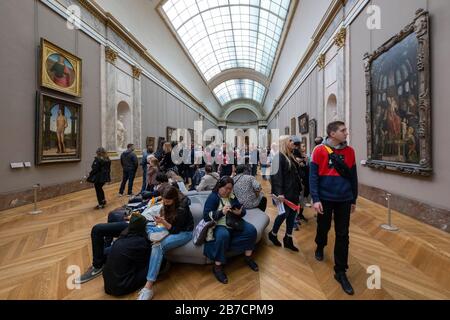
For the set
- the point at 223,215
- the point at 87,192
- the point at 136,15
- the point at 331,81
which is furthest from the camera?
the point at 136,15

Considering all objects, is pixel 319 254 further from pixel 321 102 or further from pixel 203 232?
pixel 321 102

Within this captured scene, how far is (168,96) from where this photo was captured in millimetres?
16391

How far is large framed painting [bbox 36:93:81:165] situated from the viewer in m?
5.83

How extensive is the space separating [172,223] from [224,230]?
667 mm

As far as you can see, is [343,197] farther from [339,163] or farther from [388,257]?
[388,257]

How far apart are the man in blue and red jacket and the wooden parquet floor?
45 centimetres

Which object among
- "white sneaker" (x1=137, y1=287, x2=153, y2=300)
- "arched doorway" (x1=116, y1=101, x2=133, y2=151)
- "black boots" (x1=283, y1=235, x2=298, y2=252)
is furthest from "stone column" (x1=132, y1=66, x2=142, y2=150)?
"white sneaker" (x1=137, y1=287, x2=153, y2=300)

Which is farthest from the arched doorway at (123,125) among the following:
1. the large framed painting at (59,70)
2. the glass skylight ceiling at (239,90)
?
the glass skylight ceiling at (239,90)

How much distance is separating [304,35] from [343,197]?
40.7 ft

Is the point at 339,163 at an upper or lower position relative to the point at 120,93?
lower

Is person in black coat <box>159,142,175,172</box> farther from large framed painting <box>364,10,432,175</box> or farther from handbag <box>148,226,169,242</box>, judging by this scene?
large framed painting <box>364,10,432,175</box>

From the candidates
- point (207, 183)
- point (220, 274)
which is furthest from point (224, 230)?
point (207, 183)

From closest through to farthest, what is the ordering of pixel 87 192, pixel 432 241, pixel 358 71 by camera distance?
pixel 432 241
pixel 358 71
pixel 87 192
